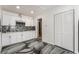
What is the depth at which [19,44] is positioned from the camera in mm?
1407

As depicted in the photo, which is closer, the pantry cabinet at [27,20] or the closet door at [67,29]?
the closet door at [67,29]

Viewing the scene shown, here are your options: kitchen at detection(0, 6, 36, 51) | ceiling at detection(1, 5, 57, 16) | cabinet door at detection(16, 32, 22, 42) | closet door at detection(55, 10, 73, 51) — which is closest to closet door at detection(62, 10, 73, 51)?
closet door at detection(55, 10, 73, 51)


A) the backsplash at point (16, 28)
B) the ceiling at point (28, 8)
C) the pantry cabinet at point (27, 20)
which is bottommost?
the backsplash at point (16, 28)

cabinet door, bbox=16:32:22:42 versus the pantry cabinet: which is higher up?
the pantry cabinet

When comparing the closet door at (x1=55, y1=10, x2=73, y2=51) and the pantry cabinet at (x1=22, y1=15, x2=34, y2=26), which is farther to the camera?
the pantry cabinet at (x1=22, y1=15, x2=34, y2=26)

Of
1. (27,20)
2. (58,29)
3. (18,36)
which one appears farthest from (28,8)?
(58,29)

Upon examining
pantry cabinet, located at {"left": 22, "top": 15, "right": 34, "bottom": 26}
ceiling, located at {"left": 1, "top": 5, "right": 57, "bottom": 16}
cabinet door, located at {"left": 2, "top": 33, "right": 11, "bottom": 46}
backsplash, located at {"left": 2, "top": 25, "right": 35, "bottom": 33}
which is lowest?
cabinet door, located at {"left": 2, "top": 33, "right": 11, "bottom": 46}

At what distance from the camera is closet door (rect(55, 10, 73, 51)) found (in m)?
1.32

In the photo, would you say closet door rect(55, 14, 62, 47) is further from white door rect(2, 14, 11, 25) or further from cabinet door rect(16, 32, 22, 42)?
white door rect(2, 14, 11, 25)

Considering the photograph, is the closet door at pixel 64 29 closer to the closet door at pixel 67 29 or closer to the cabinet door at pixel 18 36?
the closet door at pixel 67 29

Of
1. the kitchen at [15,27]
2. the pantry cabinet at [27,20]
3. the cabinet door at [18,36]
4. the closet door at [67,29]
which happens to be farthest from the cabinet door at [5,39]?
the closet door at [67,29]

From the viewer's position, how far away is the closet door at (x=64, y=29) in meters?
1.32

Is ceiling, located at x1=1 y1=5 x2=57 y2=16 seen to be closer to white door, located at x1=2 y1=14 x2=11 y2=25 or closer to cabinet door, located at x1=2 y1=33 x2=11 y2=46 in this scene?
white door, located at x1=2 y1=14 x2=11 y2=25

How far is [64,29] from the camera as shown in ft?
4.50
